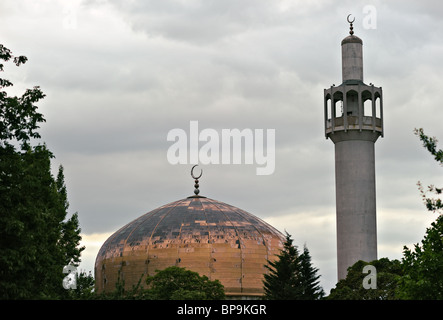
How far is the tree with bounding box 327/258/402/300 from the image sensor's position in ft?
167

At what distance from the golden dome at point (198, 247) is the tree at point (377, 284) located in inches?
753

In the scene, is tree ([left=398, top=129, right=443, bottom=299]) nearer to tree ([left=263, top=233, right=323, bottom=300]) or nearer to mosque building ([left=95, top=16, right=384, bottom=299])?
tree ([left=263, top=233, right=323, bottom=300])

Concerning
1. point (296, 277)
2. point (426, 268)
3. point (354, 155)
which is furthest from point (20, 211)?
point (354, 155)

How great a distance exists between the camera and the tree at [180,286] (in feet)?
188

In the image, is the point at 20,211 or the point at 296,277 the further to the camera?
the point at 296,277

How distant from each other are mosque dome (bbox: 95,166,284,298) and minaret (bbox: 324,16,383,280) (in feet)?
41.8

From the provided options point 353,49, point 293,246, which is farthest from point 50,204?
point 353,49

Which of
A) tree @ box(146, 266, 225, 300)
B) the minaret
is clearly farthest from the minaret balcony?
tree @ box(146, 266, 225, 300)

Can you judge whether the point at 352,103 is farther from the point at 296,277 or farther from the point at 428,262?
the point at 428,262

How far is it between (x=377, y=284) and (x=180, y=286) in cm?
1277

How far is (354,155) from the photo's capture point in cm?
6431

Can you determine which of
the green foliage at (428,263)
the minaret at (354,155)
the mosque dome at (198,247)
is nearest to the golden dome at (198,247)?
the mosque dome at (198,247)

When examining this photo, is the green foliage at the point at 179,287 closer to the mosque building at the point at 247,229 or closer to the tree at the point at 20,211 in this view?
the mosque building at the point at 247,229
